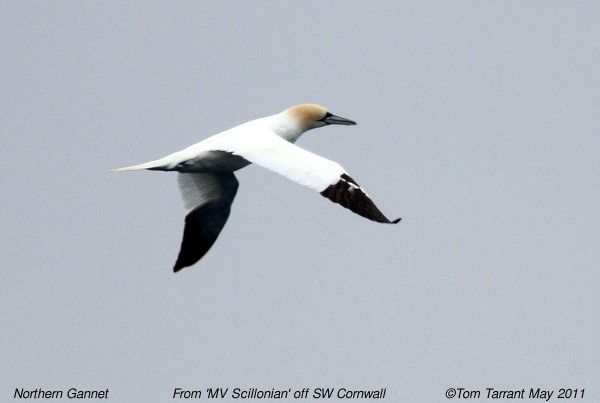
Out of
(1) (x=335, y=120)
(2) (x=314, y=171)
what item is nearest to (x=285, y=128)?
(1) (x=335, y=120)

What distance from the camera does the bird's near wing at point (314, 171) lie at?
12.3 metres

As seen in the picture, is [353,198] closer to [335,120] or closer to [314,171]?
[314,171]

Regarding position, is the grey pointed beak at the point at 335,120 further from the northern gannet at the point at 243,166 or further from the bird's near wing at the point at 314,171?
the bird's near wing at the point at 314,171

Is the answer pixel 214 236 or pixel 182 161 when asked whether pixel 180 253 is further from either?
pixel 182 161

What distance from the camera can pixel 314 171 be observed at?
1277 cm

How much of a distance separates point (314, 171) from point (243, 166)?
292cm

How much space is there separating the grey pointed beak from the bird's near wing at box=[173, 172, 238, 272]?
1568 mm

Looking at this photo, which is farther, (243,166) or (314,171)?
(243,166)

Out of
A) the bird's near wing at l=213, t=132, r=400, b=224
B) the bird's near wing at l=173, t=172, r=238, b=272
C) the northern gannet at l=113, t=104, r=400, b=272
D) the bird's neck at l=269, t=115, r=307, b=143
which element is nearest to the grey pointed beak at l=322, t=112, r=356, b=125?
the northern gannet at l=113, t=104, r=400, b=272

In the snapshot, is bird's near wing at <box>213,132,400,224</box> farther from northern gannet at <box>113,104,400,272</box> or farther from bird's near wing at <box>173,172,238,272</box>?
bird's near wing at <box>173,172,238,272</box>

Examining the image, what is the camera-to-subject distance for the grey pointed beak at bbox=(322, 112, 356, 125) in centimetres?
1631

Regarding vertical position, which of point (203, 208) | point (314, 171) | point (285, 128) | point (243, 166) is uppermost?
point (314, 171)

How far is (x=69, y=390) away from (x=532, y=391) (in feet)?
19.7

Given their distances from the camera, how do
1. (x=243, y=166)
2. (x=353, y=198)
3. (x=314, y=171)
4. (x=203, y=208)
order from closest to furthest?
(x=353, y=198)
(x=314, y=171)
(x=243, y=166)
(x=203, y=208)
